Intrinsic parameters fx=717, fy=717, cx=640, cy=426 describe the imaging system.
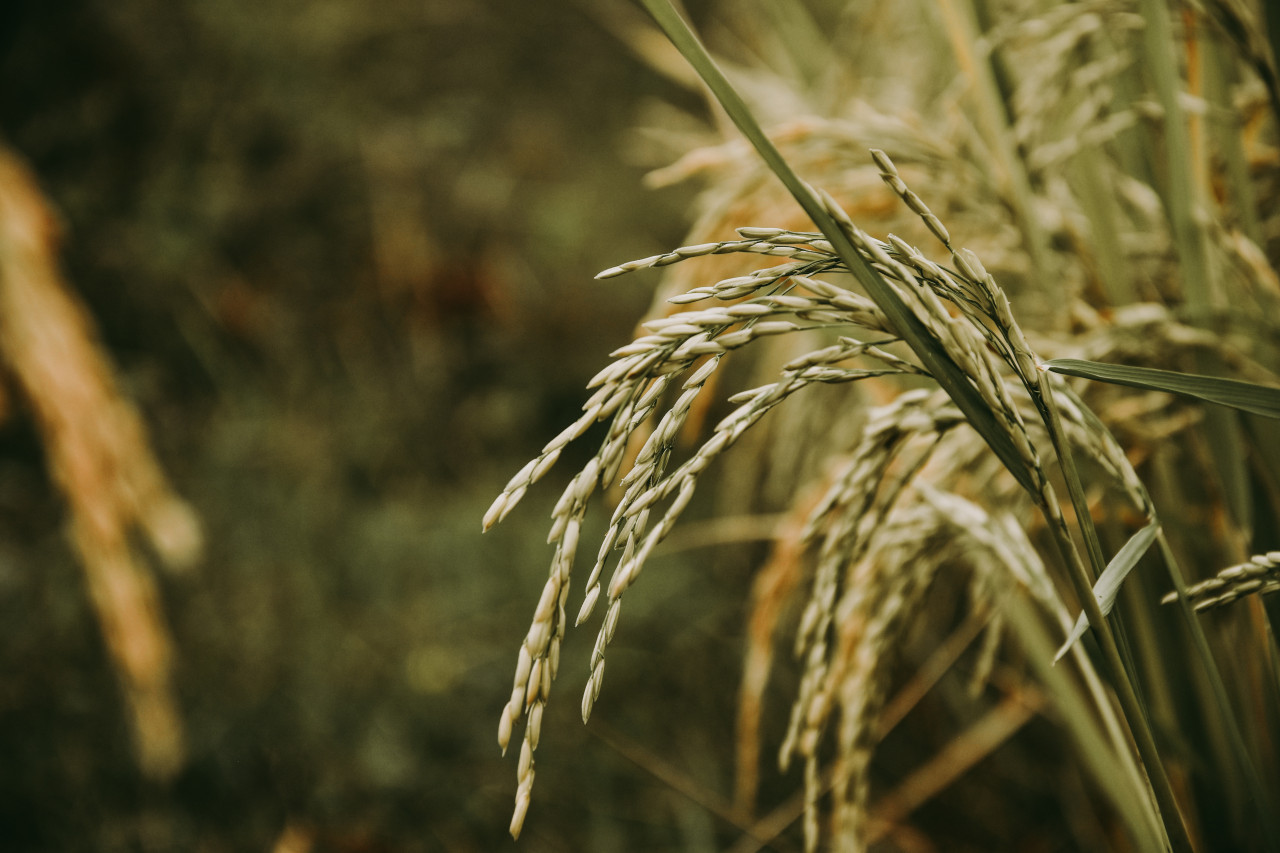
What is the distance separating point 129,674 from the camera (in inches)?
43.7

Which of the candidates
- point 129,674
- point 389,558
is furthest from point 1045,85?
point 389,558

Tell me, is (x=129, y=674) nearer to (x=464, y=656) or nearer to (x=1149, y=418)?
(x=464, y=656)

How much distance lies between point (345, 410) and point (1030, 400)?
82.7 inches

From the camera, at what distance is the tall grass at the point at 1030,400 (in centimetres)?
31

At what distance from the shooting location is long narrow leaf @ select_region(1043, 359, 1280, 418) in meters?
0.32

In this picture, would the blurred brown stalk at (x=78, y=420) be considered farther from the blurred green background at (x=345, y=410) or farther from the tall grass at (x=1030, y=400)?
the tall grass at (x=1030, y=400)

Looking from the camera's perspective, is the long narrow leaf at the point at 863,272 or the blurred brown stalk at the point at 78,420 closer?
the long narrow leaf at the point at 863,272

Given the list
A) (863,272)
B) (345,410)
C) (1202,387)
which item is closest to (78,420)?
(863,272)

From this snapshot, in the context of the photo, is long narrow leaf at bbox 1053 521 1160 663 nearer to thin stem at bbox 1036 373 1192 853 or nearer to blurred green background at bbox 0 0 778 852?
thin stem at bbox 1036 373 1192 853

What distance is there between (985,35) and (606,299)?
219cm

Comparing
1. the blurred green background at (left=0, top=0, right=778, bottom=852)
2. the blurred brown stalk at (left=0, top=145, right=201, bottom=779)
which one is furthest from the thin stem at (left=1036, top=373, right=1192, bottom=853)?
the blurred brown stalk at (left=0, top=145, right=201, bottom=779)

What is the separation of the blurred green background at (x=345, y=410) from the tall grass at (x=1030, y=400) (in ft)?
1.83

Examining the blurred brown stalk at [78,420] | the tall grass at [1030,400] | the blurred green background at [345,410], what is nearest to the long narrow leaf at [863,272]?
the tall grass at [1030,400]

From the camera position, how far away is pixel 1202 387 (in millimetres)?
335
